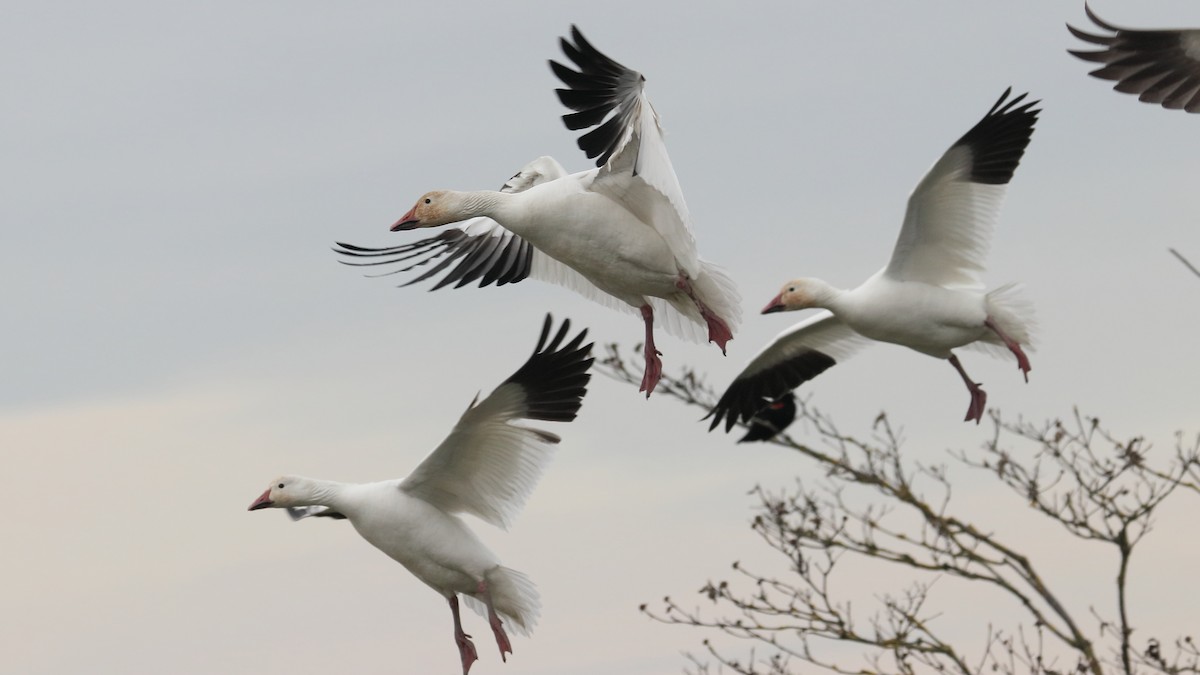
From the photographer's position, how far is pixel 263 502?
38.3ft

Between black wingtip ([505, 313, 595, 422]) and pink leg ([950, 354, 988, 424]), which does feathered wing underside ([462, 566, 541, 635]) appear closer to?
black wingtip ([505, 313, 595, 422])

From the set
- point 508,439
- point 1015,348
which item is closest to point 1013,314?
point 1015,348

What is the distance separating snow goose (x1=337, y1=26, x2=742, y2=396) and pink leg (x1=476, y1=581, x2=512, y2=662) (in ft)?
6.18

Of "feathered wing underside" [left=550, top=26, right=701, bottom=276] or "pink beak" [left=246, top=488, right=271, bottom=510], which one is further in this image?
"pink beak" [left=246, top=488, right=271, bottom=510]

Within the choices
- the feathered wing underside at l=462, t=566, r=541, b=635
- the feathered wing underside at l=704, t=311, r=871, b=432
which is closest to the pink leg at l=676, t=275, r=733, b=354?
the feathered wing underside at l=462, t=566, r=541, b=635

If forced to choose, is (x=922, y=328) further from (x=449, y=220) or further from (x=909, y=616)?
(x=449, y=220)

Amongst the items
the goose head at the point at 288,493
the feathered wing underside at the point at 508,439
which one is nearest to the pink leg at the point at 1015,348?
the feathered wing underside at the point at 508,439

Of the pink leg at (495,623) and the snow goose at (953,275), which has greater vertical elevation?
the snow goose at (953,275)

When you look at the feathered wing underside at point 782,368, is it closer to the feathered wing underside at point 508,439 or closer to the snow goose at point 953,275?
the snow goose at point 953,275

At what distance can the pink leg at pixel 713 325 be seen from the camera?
9.64 m

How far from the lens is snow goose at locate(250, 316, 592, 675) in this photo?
10391 millimetres

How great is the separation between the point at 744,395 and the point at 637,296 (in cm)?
396

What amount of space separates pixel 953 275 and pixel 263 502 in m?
4.67

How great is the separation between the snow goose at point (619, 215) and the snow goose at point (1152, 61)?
2.76m
